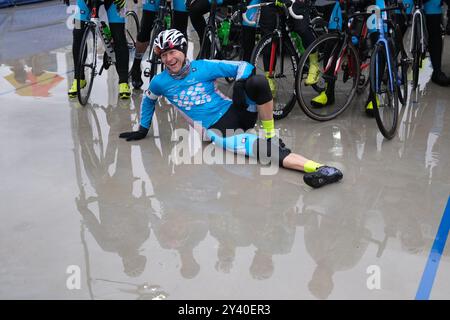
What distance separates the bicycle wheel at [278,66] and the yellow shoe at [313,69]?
155mm

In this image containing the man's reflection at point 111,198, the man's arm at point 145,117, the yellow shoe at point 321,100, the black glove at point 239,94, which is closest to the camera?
the man's reflection at point 111,198

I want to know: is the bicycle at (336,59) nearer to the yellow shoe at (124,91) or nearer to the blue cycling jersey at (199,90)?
the blue cycling jersey at (199,90)

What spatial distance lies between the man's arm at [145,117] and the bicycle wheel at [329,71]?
134 centimetres

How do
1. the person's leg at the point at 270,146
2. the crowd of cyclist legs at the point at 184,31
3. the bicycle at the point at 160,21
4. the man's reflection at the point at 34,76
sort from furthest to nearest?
the man's reflection at the point at 34,76, the bicycle at the point at 160,21, the crowd of cyclist legs at the point at 184,31, the person's leg at the point at 270,146

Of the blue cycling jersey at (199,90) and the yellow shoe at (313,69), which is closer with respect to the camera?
the blue cycling jersey at (199,90)

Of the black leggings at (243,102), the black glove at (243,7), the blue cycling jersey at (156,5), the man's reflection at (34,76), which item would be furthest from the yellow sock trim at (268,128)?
the man's reflection at (34,76)

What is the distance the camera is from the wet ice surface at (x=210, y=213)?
2.98 metres

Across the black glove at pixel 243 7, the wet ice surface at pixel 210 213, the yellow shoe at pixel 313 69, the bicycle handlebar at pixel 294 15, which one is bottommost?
the wet ice surface at pixel 210 213

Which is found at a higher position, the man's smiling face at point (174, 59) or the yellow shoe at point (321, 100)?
the man's smiling face at point (174, 59)

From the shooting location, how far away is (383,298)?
2.82 meters

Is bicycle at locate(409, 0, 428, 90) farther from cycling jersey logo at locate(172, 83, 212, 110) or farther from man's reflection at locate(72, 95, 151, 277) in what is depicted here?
man's reflection at locate(72, 95, 151, 277)

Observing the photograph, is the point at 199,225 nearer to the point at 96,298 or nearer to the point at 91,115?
the point at 96,298

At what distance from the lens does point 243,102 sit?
14.9ft

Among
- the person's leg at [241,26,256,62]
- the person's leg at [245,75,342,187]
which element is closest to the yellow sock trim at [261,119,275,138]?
the person's leg at [245,75,342,187]
